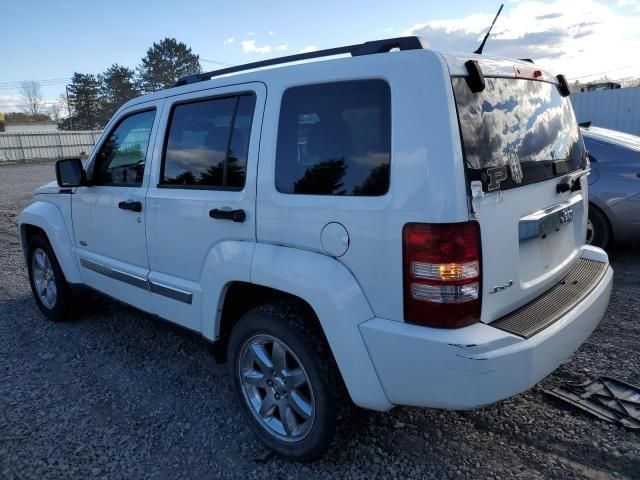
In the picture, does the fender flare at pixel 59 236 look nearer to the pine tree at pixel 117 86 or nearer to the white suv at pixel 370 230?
the white suv at pixel 370 230

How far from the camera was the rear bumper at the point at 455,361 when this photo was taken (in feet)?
6.45

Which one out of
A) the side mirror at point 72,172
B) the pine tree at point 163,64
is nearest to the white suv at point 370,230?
the side mirror at point 72,172

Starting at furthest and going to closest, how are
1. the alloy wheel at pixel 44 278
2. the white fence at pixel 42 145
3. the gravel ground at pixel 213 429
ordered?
the white fence at pixel 42 145
the alloy wheel at pixel 44 278
the gravel ground at pixel 213 429

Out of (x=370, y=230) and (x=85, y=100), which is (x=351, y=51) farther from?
(x=85, y=100)

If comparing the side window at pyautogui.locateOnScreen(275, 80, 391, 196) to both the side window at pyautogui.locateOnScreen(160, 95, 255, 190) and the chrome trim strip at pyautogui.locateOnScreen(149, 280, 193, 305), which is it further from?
the chrome trim strip at pyautogui.locateOnScreen(149, 280, 193, 305)

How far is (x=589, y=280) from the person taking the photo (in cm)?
280

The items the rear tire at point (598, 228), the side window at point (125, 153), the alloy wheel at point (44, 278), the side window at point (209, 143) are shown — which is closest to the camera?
the side window at point (209, 143)

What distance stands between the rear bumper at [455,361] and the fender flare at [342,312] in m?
0.05

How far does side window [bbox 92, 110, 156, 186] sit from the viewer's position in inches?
136

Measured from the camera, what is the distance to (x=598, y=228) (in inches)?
215

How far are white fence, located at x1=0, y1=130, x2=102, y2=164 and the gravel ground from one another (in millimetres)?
36114

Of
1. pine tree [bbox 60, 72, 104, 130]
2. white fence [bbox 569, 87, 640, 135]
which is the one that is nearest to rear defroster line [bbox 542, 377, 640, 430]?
white fence [bbox 569, 87, 640, 135]

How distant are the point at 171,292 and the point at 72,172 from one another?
1.47 meters

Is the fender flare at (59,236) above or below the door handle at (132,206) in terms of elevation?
below
